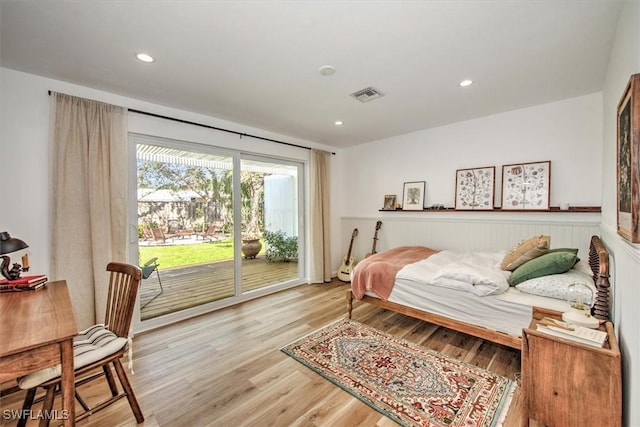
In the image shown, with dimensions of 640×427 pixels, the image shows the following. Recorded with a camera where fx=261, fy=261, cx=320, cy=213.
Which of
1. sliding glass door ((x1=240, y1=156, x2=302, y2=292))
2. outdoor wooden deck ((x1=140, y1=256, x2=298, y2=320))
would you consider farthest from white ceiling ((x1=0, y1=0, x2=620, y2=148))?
Answer: outdoor wooden deck ((x1=140, y1=256, x2=298, y2=320))

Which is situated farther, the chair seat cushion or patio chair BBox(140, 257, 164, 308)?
patio chair BBox(140, 257, 164, 308)

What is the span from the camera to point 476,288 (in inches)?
85.8

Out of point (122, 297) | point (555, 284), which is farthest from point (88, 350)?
point (555, 284)

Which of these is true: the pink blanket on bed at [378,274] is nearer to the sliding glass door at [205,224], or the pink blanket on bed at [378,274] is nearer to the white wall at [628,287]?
the white wall at [628,287]

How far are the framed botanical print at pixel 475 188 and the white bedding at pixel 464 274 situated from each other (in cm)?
75

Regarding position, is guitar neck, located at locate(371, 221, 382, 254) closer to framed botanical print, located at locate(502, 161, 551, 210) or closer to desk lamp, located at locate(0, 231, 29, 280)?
framed botanical print, located at locate(502, 161, 551, 210)

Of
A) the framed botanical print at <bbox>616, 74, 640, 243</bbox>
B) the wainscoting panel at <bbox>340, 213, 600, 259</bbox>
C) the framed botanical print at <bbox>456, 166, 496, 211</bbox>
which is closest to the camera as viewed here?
the framed botanical print at <bbox>616, 74, 640, 243</bbox>

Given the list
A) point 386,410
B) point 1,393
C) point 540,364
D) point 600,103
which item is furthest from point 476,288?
point 1,393

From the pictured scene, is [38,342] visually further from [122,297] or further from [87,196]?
[87,196]

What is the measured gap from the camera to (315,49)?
1930 millimetres

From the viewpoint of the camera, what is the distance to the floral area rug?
1.66m

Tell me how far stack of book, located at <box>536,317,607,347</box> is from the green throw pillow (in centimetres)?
77

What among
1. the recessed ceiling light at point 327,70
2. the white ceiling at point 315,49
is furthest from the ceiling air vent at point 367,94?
the recessed ceiling light at point 327,70

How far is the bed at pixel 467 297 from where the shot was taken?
6.31ft
